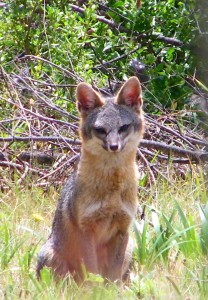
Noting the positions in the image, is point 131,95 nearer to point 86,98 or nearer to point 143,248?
point 86,98

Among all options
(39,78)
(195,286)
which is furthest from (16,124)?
(195,286)

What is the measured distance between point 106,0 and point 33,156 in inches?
100

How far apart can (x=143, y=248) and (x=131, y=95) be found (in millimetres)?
1071

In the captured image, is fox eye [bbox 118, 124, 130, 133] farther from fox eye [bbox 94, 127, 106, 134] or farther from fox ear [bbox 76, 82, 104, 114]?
fox ear [bbox 76, 82, 104, 114]

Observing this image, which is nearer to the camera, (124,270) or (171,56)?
(124,270)

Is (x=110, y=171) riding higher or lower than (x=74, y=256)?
higher

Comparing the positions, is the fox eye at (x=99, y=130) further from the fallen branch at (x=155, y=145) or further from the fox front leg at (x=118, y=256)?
the fallen branch at (x=155, y=145)

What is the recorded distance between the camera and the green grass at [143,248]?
4227mm

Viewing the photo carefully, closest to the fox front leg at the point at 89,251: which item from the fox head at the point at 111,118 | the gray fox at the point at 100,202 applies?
the gray fox at the point at 100,202

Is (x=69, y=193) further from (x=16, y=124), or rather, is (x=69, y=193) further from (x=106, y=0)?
(x=106, y=0)

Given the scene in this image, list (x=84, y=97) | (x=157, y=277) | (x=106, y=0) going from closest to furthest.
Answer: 1. (x=157, y=277)
2. (x=84, y=97)
3. (x=106, y=0)

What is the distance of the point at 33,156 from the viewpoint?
712cm

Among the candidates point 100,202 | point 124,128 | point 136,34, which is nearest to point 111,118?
point 124,128

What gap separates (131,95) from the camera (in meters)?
5.40
